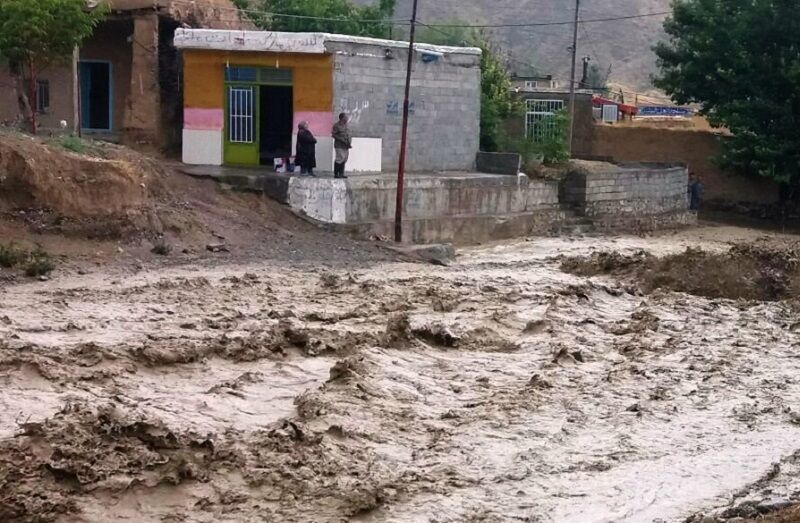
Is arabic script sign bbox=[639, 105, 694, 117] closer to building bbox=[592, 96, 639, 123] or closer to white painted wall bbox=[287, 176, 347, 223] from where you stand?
building bbox=[592, 96, 639, 123]

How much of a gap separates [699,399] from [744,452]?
196cm

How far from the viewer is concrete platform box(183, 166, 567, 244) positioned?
67.7 ft

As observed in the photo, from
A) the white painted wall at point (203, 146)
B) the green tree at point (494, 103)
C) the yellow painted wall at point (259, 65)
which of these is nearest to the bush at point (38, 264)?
the white painted wall at point (203, 146)

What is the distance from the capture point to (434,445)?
9.66 metres

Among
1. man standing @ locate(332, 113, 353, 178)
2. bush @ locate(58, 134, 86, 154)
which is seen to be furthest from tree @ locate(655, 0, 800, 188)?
bush @ locate(58, 134, 86, 154)

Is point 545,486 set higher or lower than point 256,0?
lower

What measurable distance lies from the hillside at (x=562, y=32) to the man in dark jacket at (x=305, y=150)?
148 feet

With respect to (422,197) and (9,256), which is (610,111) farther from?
(9,256)

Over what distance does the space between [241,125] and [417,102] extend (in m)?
3.82

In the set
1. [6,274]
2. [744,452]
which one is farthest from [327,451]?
[6,274]

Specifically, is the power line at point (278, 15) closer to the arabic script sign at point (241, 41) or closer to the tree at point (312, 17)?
the tree at point (312, 17)

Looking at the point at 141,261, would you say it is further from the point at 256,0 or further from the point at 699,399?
the point at 256,0

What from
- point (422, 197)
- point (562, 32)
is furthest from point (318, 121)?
point (562, 32)

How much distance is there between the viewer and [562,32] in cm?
7262
